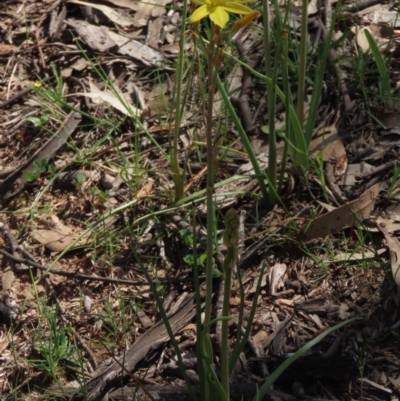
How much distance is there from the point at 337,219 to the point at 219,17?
4.62 ft

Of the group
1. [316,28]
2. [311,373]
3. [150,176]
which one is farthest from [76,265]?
[316,28]

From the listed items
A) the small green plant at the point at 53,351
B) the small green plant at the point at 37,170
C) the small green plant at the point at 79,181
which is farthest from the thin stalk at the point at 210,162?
the small green plant at the point at 37,170

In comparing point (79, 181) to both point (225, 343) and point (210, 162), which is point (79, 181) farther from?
point (210, 162)

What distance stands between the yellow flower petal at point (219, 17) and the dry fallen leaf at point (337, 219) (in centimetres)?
135

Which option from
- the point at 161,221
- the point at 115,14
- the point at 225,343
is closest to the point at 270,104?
the point at 161,221

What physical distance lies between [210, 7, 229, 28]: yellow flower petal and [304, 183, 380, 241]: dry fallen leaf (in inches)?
53.0

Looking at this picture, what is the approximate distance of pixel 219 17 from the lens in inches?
56.4

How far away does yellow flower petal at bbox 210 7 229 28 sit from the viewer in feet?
4.62

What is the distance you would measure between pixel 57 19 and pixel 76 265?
1.56m

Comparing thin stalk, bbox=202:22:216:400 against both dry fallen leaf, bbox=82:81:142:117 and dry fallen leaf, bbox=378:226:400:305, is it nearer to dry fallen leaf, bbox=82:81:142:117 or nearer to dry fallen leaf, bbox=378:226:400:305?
dry fallen leaf, bbox=378:226:400:305

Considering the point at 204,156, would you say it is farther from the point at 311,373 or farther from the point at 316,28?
the point at 311,373

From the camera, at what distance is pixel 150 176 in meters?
Result: 3.09

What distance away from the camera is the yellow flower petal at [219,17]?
1408 mm

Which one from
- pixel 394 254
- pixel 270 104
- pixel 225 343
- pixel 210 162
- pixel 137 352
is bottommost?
pixel 137 352
